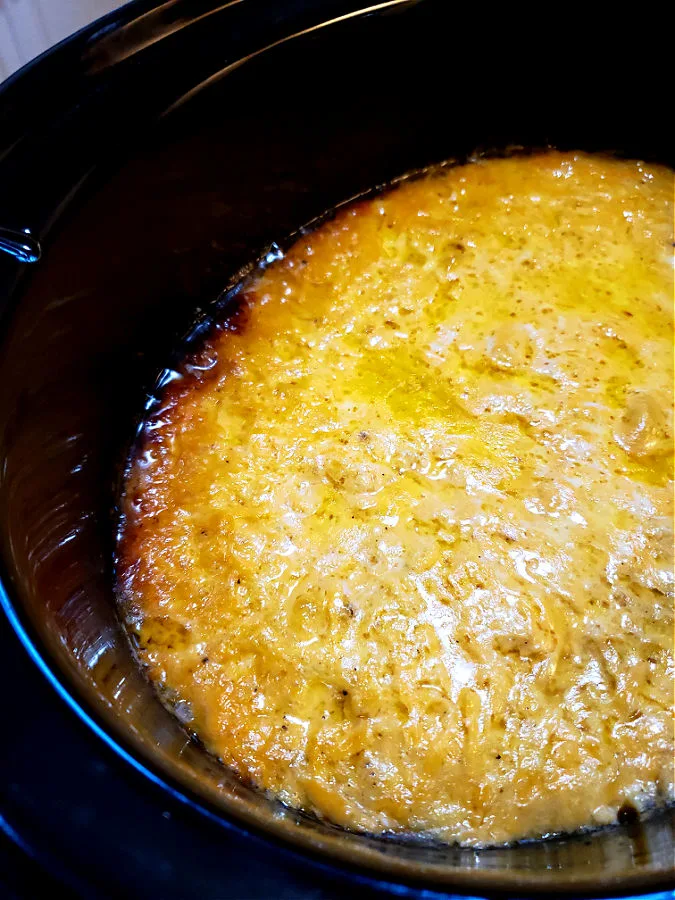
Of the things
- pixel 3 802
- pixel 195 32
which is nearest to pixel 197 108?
pixel 195 32

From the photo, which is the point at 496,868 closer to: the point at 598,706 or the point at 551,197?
the point at 598,706

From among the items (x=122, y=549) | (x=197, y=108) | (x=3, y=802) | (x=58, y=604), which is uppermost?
(x=197, y=108)

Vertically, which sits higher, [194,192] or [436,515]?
[194,192]

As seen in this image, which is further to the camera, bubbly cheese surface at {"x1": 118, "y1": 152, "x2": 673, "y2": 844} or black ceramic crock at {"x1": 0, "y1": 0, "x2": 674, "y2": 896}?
bubbly cheese surface at {"x1": 118, "y1": 152, "x2": 673, "y2": 844}

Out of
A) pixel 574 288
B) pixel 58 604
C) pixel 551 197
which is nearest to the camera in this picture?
pixel 58 604
